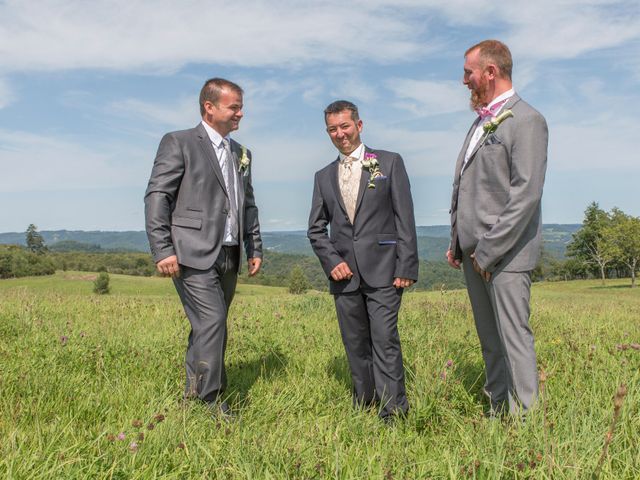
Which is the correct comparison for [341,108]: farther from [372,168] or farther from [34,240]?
[34,240]

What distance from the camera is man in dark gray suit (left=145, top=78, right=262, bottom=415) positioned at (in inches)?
163

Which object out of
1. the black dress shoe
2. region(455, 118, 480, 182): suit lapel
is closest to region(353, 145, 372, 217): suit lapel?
region(455, 118, 480, 182): suit lapel

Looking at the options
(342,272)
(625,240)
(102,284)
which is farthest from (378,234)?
(625,240)

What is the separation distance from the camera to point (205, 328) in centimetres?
416

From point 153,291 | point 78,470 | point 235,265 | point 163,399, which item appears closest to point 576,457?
point 78,470

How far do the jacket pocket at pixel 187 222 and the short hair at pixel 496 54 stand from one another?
2.43 metres

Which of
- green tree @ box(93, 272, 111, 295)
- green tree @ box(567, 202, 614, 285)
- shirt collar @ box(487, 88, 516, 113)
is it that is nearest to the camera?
shirt collar @ box(487, 88, 516, 113)

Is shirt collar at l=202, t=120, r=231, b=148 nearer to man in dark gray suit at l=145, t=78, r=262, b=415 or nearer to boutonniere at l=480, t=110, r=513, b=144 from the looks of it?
man in dark gray suit at l=145, t=78, r=262, b=415

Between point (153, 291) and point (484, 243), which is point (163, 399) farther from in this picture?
point (153, 291)

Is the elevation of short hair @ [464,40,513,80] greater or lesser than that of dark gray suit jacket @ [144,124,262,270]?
greater

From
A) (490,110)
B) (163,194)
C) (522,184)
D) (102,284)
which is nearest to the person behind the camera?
(522,184)

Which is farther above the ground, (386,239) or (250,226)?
(250,226)

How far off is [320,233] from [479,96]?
67.7 inches

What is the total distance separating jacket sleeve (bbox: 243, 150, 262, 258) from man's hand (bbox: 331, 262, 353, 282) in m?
0.90
